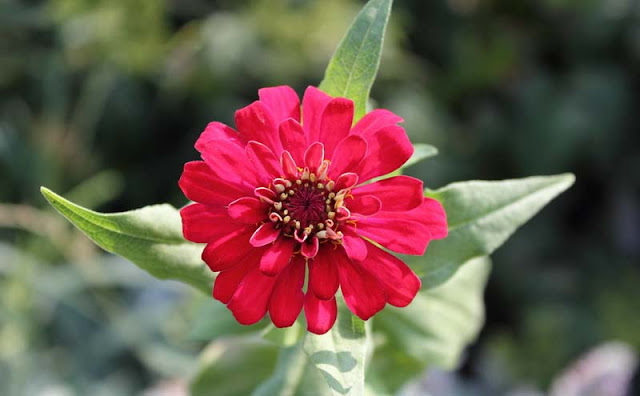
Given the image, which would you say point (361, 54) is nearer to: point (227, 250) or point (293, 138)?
point (293, 138)

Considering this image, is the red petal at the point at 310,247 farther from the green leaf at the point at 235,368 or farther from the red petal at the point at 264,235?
the green leaf at the point at 235,368

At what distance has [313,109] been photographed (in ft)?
2.19

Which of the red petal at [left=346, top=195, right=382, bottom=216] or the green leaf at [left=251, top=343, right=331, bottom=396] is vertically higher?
the red petal at [left=346, top=195, right=382, bottom=216]

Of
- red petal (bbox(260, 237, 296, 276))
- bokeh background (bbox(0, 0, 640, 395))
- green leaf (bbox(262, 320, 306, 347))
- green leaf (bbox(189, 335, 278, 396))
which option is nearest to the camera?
red petal (bbox(260, 237, 296, 276))

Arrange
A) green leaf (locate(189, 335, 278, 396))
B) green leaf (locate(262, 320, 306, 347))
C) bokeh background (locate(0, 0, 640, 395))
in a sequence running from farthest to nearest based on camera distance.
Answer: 1. bokeh background (locate(0, 0, 640, 395))
2. green leaf (locate(189, 335, 278, 396))
3. green leaf (locate(262, 320, 306, 347))

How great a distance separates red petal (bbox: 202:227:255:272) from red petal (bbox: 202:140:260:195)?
45 mm

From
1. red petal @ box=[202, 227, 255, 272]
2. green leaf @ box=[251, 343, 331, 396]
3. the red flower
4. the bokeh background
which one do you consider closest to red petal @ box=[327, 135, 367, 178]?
the red flower

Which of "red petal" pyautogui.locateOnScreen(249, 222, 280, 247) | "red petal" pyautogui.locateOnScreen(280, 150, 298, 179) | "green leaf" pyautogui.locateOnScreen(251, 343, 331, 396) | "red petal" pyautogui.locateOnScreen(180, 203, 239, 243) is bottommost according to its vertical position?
"green leaf" pyautogui.locateOnScreen(251, 343, 331, 396)

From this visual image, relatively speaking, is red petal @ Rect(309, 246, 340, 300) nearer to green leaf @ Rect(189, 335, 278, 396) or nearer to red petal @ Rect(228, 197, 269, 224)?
red petal @ Rect(228, 197, 269, 224)

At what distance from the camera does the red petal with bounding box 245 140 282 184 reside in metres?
0.64

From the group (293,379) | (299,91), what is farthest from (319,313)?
(299,91)

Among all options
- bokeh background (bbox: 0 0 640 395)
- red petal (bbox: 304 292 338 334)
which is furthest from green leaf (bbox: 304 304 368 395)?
bokeh background (bbox: 0 0 640 395)

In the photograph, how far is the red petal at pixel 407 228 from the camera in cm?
63

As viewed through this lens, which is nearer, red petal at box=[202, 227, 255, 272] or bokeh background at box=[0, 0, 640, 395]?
red petal at box=[202, 227, 255, 272]
